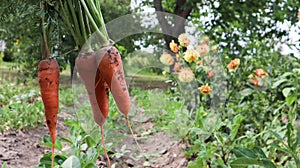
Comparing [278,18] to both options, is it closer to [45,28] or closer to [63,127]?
[63,127]

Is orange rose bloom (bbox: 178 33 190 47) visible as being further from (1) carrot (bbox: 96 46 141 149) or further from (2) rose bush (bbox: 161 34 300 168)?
(1) carrot (bbox: 96 46 141 149)

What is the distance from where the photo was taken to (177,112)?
5.84 ft

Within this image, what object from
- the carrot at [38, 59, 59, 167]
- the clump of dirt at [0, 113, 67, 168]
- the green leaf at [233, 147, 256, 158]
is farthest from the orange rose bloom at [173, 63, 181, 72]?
the carrot at [38, 59, 59, 167]

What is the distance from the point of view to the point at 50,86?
31.4 inches

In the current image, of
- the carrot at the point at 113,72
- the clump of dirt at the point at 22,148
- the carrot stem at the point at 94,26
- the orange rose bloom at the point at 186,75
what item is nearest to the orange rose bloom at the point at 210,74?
the orange rose bloom at the point at 186,75

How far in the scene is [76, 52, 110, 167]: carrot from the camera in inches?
28.4

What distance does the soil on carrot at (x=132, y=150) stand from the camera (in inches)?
61.9

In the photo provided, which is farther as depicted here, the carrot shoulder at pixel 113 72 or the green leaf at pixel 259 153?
the green leaf at pixel 259 153

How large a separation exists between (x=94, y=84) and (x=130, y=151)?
0.85 meters

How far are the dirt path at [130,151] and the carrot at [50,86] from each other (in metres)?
0.60

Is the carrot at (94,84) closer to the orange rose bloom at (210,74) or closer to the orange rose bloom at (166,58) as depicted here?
the orange rose bloom at (166,58)

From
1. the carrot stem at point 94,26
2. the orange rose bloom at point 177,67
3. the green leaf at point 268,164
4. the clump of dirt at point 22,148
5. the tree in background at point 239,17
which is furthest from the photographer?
Result: the tree in background at point 239,17

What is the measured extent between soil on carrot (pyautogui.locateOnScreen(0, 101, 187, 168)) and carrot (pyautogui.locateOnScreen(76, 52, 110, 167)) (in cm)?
57

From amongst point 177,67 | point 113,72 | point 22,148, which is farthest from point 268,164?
point 22,148
